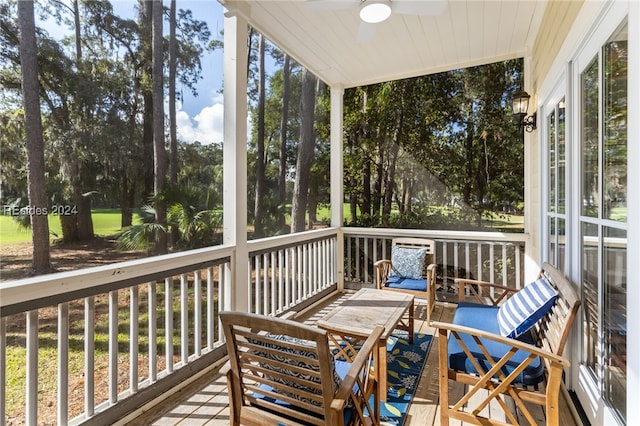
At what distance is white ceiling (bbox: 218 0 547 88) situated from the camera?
2.91m

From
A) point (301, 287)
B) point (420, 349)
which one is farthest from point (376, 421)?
point (301, 287)

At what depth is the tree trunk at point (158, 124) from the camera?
337 cm

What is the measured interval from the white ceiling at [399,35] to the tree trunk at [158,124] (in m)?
1.20

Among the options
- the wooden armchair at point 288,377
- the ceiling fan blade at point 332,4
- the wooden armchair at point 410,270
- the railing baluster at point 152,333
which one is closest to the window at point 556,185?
the wooden armchair at point 410,270

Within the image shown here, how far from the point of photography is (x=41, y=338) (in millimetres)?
2475

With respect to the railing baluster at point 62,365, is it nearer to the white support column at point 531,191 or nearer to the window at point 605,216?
the window at point 605,216

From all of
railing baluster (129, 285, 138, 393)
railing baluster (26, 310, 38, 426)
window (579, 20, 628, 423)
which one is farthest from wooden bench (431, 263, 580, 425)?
railing baluster (26, 310, 38, 426)

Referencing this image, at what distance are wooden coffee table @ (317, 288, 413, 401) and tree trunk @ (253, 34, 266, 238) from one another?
7.07 ft

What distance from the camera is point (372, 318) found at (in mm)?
2354

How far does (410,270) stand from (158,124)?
3.37 metres

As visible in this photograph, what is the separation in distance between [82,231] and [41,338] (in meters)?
0.89

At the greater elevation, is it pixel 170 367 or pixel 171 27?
pixel 171 27

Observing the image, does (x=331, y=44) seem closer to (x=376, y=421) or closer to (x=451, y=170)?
(x=451, y=170)

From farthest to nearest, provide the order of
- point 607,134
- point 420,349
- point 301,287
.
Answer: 1. point 301,287
2. point 420,349
3. point 607,134
